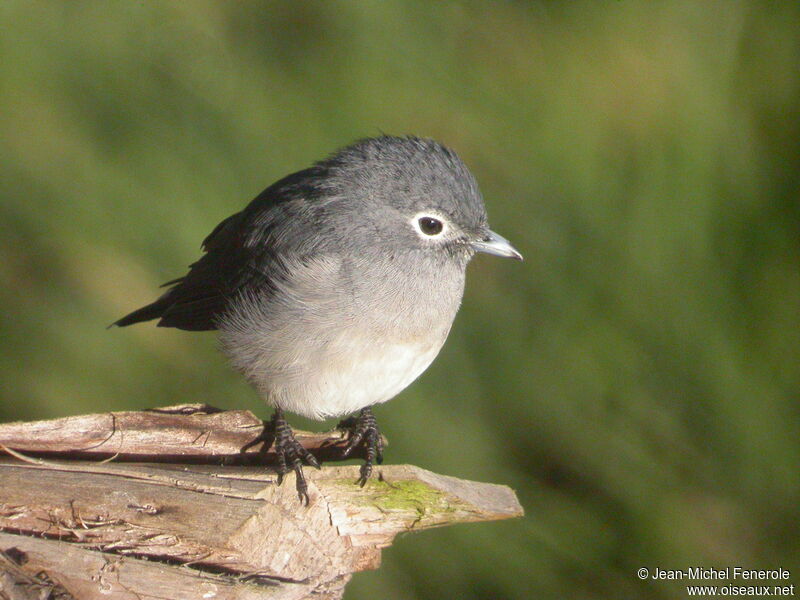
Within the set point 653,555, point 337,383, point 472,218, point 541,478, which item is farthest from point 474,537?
point 472,218

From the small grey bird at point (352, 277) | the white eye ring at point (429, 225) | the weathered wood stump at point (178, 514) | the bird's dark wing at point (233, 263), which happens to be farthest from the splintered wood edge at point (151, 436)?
the white eye ring at point (429, 225)

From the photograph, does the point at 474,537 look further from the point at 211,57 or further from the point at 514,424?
the point at 211,57

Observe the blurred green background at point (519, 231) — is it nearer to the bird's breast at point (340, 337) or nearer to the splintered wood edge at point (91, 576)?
the bird's breast at point (340, 337)

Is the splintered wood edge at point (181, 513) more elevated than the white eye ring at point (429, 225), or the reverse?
the white eye ring at point (429, 225)

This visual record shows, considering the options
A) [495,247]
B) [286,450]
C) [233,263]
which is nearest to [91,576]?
[286,450]

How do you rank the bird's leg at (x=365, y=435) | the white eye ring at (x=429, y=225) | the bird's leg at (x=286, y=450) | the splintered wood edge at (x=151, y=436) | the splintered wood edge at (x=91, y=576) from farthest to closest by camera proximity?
the bird's leg at (x=365, y=435)
the white eye ring at (x=429, y=225)
the bird's leg at (x=286, y=450)
the splintered wood edge at (x=151, y=436)
the splintered wood edge at (x=91, y=576)

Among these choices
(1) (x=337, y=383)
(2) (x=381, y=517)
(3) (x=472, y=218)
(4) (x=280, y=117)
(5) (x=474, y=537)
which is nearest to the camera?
(2) (x=381, y=517)

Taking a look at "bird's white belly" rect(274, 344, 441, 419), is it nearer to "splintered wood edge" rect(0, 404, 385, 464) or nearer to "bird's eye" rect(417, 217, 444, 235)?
"splintered wood edge" rect(0, 404, 385, 464)
